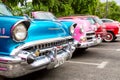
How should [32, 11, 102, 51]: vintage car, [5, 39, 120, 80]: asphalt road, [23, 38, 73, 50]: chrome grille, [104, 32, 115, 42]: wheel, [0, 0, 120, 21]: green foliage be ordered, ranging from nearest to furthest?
1. [23, 38, 73, 50]: chrome grille
2. [5, 39, 120, 80]: asphalt road
3. [32, 11, 102, 51]: vintage car
4. [104, 32, 115, 42]: wheel
5. [0, 0, 120, 21]: green foliage

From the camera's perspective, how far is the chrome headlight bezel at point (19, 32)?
408 centimetres

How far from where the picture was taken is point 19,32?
4152mm

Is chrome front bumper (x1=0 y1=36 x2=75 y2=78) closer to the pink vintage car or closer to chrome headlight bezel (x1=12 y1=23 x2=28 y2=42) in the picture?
chrome headlight bezel (x1=12 y1=23 x2=28 y2=42)

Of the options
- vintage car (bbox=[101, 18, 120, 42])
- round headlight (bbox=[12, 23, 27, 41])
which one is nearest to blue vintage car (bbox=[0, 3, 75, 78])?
round headlight (bbox=[12, 23, 27, 41])

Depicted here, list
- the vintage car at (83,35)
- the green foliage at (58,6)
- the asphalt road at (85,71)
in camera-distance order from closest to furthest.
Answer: the asphalt road at (85,71) → the vintage car at (83,35) → the green foliage at (58,6)

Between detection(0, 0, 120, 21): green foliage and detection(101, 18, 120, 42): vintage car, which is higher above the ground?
detection(0, 0, 120, 21): green foliage

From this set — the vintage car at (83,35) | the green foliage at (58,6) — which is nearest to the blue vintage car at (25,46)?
the vintage car at (83,35)

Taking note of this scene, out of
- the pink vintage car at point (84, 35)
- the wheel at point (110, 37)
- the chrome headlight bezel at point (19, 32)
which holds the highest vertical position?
the chrome headlight bezel at point (19, 32)

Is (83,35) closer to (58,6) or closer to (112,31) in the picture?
(112,31)

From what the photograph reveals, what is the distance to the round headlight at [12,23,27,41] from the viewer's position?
409 cm

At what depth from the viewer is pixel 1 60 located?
403cm

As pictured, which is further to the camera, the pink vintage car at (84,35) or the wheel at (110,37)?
the wheel at (110,37)

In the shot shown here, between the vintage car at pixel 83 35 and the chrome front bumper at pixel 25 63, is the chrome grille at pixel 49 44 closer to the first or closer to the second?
the chrome front bumper at pixel 25 63

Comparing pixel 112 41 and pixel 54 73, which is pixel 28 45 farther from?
pixel 112 41
